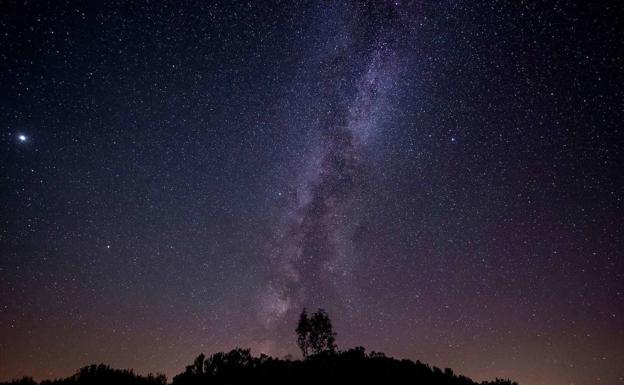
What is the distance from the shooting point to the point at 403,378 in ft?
99.3

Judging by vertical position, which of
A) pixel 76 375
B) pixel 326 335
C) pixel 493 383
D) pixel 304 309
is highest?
pixel 304 309

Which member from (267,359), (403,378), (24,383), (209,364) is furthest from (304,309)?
(24,383)

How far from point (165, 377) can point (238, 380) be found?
958 centimetres

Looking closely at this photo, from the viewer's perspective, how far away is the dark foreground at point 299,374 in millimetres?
29625

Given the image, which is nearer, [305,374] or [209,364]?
[305,374]

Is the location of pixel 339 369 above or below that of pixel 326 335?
below

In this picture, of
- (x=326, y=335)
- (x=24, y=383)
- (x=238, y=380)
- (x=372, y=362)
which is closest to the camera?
(x=24, y=383)

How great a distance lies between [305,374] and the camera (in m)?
31.5

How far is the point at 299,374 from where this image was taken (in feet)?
104

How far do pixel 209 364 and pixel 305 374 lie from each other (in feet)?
40.3

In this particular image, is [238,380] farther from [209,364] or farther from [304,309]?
[304,309]

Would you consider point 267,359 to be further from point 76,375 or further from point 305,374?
point 76,375

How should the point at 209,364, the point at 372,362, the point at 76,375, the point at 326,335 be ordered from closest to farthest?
1. the point at 76,375
2. the point at 372,362
3. the point at 209,364
4. the point at 326,335

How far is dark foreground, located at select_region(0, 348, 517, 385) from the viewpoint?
97.2ft
